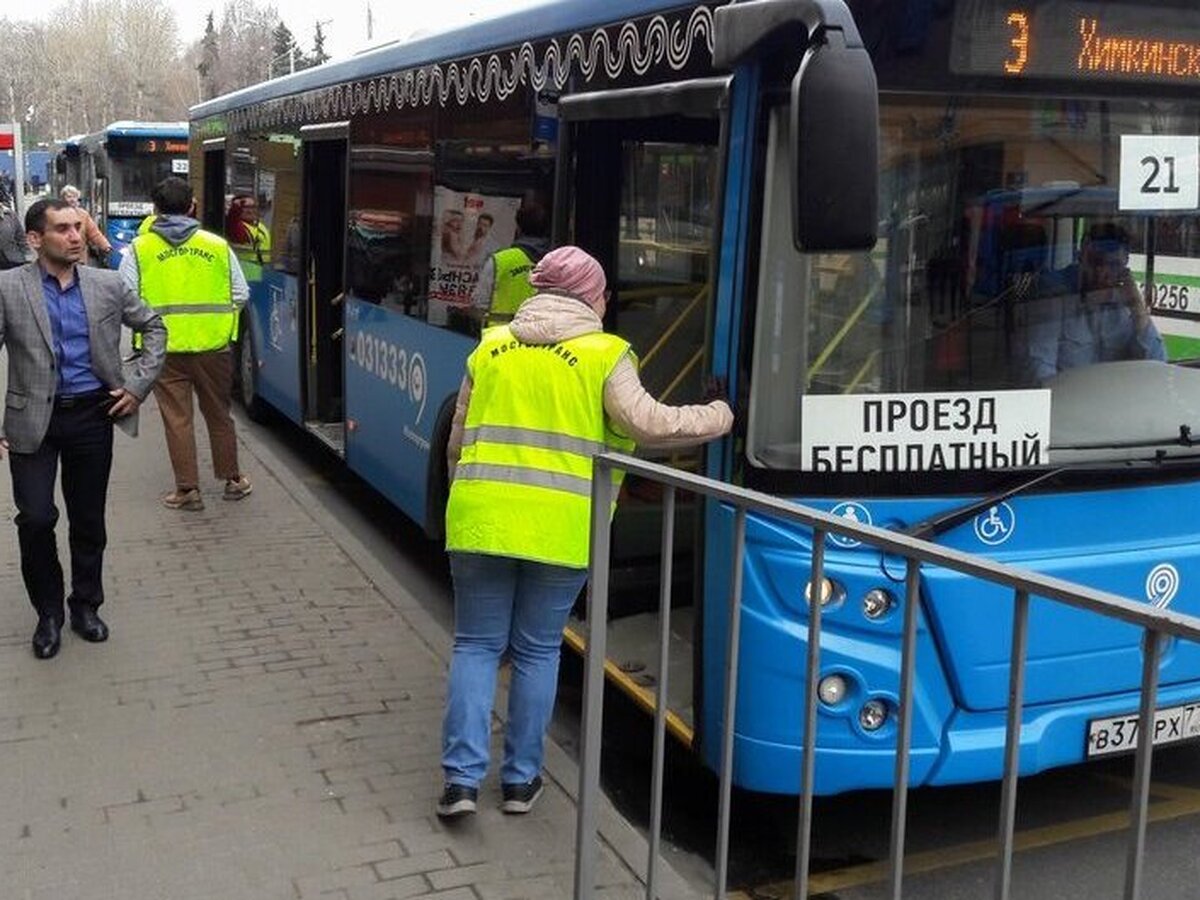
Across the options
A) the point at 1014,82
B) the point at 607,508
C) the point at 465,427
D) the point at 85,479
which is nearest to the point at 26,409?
the point at 85,479

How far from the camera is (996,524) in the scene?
3922 millimetres

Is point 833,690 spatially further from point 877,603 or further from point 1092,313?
point 1092,313

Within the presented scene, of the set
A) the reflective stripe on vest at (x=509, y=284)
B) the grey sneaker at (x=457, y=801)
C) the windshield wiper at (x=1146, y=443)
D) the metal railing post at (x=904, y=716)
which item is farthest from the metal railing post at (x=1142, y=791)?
the reflective stripe on vest at (x=509, y=284)

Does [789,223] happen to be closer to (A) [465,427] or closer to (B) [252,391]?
(A) [465,427]

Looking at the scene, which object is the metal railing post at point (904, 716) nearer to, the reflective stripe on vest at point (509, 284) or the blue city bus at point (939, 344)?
the blue city bus at point (939, 344)

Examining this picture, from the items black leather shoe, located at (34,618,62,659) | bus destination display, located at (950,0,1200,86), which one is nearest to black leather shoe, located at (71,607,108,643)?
black leather shoe, located at (34,618,62,659)

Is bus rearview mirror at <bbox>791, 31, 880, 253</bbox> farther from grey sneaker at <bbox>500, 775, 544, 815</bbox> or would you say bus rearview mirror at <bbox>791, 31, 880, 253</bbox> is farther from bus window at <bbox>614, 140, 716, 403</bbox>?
grey sneaker at <bbox>500, 775, 544, 815</bbox>

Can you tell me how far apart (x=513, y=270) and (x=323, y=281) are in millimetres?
4153

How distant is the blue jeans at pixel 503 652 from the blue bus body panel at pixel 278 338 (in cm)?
591

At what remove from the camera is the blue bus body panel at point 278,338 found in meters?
A: 9.95

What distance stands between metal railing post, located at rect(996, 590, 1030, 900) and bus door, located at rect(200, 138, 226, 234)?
11341 millimetres

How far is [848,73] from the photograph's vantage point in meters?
3.29

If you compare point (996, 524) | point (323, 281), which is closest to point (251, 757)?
point (996, 524)

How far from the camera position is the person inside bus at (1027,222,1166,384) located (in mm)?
4078
